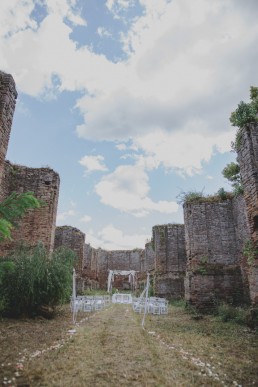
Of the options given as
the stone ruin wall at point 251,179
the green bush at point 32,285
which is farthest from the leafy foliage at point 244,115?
the green bush at point 32,285

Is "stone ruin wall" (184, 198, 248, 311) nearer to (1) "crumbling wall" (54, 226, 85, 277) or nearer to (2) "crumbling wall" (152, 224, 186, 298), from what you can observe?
(2) "crumbling wall" (152, 224, 186, 298)

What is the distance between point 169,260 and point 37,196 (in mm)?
11063

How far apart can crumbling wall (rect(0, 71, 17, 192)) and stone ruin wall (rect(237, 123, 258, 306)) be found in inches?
286

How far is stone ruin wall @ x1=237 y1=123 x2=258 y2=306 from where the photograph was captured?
317 inches

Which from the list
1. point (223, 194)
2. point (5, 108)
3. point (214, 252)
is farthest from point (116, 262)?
point (5, 108)

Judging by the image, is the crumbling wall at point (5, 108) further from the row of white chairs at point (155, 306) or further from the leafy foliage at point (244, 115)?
the row of white chairs at point (155, 306)

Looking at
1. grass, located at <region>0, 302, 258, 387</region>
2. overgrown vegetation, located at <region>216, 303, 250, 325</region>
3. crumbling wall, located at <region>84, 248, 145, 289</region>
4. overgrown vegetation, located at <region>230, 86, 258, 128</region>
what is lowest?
grass, located at <region>0, 302, 258, 387</region>

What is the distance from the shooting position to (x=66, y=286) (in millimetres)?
9859

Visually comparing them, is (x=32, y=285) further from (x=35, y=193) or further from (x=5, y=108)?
(x=35, y=193)

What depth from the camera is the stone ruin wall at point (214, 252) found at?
1262cm

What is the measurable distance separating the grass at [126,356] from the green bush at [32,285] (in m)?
1.22

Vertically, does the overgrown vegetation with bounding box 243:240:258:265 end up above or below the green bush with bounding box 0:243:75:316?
above

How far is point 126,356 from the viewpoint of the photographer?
4945mm

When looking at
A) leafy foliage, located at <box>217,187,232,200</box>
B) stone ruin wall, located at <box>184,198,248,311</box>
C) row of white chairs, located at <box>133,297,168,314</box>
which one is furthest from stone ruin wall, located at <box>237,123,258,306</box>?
row of white chairs, located at <box>133,297,168,314</box>
